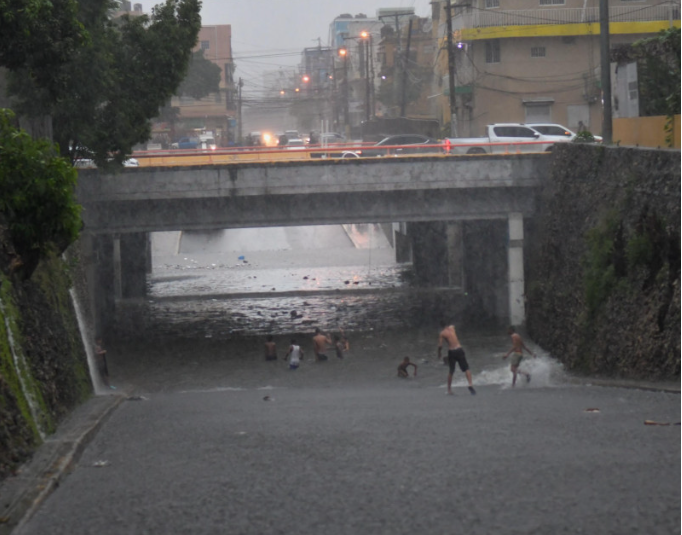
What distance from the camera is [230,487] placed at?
877 centimetres

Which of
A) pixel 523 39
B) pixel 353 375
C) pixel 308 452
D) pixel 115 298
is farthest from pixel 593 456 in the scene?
pixel 523 39

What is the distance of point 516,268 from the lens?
32.5 m

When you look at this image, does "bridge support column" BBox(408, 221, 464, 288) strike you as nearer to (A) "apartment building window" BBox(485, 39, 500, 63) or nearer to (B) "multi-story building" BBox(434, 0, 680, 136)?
(B) "multi-story building" BBox(434, 0, 680, 136)

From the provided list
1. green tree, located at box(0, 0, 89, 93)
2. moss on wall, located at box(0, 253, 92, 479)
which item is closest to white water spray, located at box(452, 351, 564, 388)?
moss on wall, located at box(0, 253, 92, 479)

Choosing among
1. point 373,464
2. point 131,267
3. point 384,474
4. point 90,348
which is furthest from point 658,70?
point 131,267

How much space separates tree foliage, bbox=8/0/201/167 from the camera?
77.4 ft

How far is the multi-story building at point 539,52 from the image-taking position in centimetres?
4947

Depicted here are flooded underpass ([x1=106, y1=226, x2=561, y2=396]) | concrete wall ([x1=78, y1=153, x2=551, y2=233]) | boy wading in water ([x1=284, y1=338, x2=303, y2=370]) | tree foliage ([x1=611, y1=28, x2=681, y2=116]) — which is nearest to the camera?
boy wading in water ([x1=284, y1=338, x2=303, y2=370])

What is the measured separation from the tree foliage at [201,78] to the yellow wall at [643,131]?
5735 centimetres

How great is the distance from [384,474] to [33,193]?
7.91m

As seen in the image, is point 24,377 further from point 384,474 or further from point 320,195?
point 320,195

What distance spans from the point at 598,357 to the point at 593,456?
12404mm

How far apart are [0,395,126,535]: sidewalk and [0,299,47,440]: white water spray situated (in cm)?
29

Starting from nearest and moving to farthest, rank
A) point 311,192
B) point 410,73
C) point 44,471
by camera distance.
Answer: point 44,471, point 311,192, point 410,73
